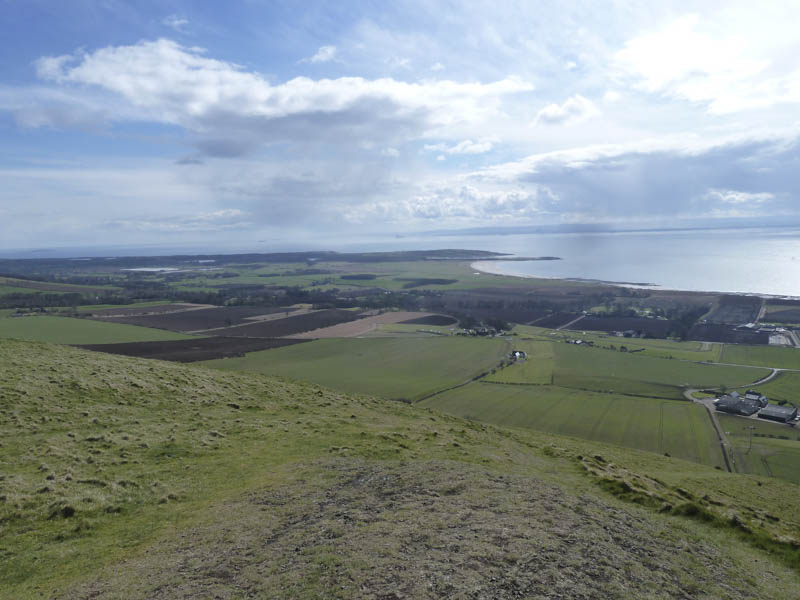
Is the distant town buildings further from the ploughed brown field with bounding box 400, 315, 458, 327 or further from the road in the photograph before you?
the ploughed brown field with bounding box 400, 315, 458, 327

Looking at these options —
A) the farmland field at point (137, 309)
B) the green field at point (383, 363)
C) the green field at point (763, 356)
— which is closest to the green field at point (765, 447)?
the green field at point (383, 363)

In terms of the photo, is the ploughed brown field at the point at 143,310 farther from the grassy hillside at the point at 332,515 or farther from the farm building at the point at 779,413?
the farm building at the point at 779,413

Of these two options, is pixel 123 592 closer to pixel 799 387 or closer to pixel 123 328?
pixel 799 387

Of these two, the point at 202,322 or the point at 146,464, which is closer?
the point at 146,464

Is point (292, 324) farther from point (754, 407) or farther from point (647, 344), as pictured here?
point (754, 407)

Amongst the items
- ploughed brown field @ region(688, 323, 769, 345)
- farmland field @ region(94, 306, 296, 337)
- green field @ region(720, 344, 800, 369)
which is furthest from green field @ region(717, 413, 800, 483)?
farmland field @ region(94, 306, 296, 337)

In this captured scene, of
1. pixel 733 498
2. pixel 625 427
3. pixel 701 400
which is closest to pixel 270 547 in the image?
pixel 733 498

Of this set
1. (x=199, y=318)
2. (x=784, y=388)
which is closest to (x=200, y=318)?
(x=199, y=318)
